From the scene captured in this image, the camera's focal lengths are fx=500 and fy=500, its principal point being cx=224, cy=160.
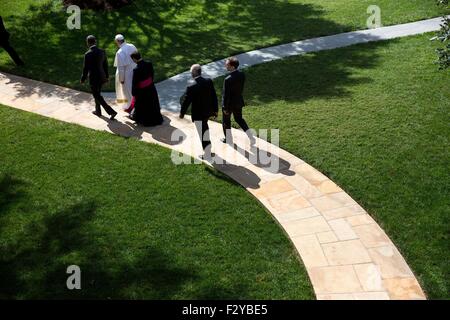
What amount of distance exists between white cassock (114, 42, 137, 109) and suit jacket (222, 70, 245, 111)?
266 cm

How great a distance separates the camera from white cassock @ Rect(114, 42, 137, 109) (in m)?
10.9

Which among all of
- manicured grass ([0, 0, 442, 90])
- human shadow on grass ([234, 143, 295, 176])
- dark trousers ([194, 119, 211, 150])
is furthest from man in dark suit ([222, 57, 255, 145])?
manicured grass ([0, 0, 442, 90])

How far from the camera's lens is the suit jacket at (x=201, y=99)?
29.5ft

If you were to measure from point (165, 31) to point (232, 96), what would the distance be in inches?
311

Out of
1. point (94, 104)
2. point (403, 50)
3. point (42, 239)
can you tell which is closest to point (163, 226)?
point (42, 239)

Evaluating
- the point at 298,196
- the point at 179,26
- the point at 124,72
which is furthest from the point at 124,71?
the point at 179,26

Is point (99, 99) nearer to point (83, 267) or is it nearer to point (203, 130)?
point (203, 130)

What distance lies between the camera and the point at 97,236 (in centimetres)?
765

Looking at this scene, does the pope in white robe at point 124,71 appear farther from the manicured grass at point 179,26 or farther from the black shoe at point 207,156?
the black shoe at point 207,156

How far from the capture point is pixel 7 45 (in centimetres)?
1367

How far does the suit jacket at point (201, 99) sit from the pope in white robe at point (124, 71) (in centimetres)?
245

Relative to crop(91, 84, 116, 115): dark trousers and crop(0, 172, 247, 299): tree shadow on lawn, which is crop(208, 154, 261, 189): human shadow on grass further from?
crop(91, 84, 116, 115): dark trousers

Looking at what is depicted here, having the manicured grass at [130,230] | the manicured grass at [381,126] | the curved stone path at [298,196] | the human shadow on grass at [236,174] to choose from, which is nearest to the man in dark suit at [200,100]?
the human shadow on grass at [236,174]

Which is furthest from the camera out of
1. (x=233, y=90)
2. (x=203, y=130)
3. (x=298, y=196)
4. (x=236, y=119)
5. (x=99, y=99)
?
(x=99, y=99)
